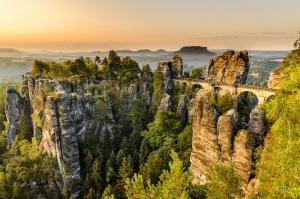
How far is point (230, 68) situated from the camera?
56.2 meters

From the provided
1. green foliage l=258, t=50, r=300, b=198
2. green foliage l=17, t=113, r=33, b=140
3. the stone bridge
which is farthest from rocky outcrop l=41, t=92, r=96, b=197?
green foliage l=258, t=50, r=300, b=198

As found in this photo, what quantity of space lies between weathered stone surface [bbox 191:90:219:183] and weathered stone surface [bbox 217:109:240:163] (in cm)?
83

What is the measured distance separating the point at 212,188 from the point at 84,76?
44.2 metres

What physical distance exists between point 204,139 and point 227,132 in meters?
3.27

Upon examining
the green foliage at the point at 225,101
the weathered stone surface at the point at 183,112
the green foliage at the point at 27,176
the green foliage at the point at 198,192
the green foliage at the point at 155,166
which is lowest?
the green foliage at the point at 27,176

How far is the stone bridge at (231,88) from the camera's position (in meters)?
49.8

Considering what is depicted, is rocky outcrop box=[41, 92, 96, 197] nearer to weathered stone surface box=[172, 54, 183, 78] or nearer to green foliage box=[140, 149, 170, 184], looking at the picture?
green foliage box=[140, 149, 170, 184]

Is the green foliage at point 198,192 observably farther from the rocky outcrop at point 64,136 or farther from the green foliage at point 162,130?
the rocky outcrop at point 64,136

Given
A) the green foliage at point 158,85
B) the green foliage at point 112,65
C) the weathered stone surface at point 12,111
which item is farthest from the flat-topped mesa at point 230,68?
the weathered stone surface at point 12,111

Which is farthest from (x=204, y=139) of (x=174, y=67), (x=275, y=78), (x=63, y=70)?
(x=63, y=70)

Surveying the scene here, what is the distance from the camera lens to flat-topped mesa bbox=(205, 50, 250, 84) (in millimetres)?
54125

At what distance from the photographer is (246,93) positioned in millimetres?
53906

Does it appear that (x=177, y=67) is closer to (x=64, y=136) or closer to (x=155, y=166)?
(x=155, y=166)

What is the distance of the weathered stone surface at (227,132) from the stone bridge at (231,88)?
1981cm
